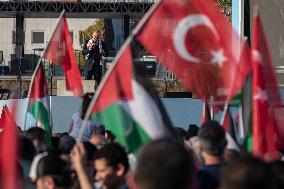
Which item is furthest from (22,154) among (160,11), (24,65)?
(24,65)

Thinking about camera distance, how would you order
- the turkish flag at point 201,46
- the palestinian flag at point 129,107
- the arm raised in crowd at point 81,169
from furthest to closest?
the turkish flag at point 201,46
the palestinian flag at point 129,107
the arm raised in crowd at point 81,169

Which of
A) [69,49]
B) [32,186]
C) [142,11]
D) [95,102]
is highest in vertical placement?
[142,11]

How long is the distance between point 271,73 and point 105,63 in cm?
1539

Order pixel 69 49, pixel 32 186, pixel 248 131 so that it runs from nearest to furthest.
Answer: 1. pixel 32 186
2. pixel 248 131
3. pixel 69 49

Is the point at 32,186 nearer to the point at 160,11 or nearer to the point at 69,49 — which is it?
the point at 160,11

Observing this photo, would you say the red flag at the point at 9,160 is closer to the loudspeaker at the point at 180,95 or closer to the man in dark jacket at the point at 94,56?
the loudspeaker at the point at 180,95

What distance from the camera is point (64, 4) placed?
127 feet

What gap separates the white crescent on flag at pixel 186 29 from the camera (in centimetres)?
682

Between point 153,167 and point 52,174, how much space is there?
6.55 ft

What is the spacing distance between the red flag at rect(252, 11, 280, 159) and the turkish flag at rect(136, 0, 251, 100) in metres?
0.15

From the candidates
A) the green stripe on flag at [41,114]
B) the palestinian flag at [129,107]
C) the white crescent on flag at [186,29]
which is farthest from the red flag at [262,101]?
the green stripe on flag at [41,114]

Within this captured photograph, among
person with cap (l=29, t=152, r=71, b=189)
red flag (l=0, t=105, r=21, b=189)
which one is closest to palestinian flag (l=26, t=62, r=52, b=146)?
red flag (l=0, t=105, r=21, b=189)

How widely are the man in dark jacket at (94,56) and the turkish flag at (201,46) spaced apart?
12.4 meters

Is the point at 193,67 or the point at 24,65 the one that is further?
the point at 24,65
